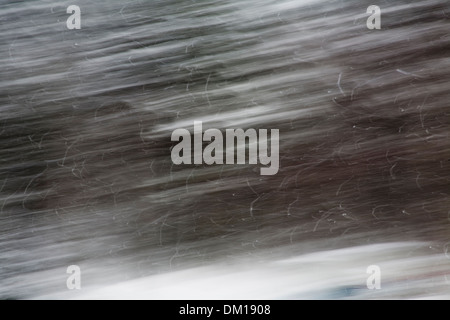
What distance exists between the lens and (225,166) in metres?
1.60

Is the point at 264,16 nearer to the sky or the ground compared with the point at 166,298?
nearer to the sky

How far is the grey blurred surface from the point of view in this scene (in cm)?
157

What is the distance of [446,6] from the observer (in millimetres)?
1574

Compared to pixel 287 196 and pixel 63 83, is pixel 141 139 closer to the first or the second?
pixel 63 83

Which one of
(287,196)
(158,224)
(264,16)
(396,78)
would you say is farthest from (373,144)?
(158,224)

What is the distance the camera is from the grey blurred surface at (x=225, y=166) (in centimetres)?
157

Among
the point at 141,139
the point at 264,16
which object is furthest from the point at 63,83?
the point at 264,16

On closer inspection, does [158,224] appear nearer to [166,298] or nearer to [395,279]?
[166,298]

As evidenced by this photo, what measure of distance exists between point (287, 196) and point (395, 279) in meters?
0.50

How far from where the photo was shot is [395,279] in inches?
61.6
